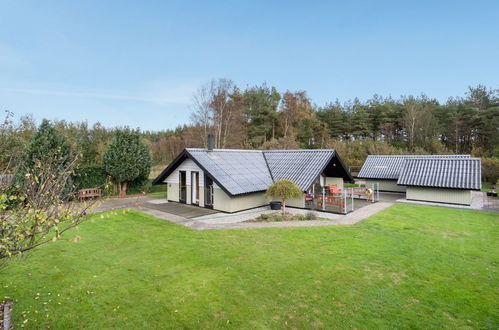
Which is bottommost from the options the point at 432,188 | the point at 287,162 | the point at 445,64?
the point at 432,188

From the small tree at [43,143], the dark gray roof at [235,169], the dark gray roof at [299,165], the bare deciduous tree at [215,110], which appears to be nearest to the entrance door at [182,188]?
the dark gray roof at [235,169]

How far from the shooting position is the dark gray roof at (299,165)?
14.4 m

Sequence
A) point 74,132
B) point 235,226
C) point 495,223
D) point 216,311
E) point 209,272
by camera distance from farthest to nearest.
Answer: point 74,132, point 495,223, point 235,226, point 209,272, point 216,311

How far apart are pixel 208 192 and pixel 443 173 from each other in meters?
15.1

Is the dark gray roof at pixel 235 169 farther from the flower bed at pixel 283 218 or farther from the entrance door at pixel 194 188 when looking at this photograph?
the flower bed at pixel 283 218

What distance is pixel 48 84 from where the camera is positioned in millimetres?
18766

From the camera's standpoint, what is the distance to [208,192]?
14.2 metres

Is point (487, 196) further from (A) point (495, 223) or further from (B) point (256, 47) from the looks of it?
(B) point (256, 47)

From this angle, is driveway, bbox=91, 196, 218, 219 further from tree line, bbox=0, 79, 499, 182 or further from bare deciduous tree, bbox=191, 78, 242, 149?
bare deciduous tree, bbox=191, 78, 242, 149

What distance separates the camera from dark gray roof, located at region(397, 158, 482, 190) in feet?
51.0

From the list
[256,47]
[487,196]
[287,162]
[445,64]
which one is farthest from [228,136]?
[487,196]

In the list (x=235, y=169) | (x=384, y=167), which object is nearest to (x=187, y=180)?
(x=235, y=169)

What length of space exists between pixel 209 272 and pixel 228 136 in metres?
24.4

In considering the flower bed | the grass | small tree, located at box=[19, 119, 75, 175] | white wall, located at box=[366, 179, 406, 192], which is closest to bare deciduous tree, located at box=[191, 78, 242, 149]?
small tree, located at box=[19, 119, 75, 175]
